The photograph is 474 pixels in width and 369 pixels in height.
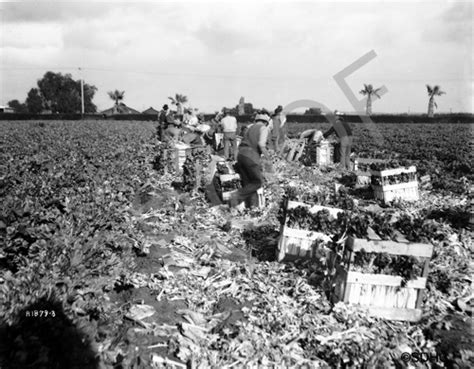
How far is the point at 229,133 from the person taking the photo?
13133 mm

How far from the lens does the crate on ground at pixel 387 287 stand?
4352 millimetres

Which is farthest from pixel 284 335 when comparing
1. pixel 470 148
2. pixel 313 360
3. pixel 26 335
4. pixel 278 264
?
pixel 470 148

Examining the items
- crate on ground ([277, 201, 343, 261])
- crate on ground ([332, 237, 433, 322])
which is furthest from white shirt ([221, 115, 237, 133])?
crate on ground ([332, 237, 433, 322])

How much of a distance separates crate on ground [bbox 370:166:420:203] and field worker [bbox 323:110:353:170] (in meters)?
3.31

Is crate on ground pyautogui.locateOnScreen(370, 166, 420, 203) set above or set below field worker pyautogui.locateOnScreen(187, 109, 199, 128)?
below

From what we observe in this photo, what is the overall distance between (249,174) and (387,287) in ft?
13.4

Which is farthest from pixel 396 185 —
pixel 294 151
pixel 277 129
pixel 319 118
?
pixel 319 118

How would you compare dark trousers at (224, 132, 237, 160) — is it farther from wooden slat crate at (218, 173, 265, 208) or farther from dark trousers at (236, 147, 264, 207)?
dark trousers at (236, 147, 264, 207)

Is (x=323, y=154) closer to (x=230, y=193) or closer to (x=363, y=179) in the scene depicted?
(x=363, y=179)

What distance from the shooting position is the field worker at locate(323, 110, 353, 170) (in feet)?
40.3

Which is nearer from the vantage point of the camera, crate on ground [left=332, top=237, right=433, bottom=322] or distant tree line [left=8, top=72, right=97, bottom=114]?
crate on ground [left=332, top=237, right=433, bottom=322]

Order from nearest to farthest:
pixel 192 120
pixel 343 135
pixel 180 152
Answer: pixel 180 152 → pixel 343 135 → pixel 192 120

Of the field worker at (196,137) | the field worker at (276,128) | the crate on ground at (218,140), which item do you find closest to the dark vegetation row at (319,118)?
the field worker at (196,137)

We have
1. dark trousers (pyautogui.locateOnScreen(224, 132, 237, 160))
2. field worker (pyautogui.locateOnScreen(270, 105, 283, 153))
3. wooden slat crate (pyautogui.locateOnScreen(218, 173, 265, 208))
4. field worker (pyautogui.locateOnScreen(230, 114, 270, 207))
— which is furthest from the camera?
field worker (pyautogui.locateOnScreen(270, 105, 283, 153))
